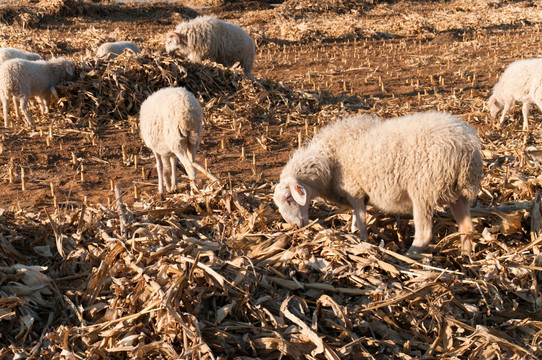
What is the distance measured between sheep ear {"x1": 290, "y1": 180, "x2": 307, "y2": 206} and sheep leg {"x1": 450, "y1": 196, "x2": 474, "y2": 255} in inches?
52.1

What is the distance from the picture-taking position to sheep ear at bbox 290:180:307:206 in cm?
526

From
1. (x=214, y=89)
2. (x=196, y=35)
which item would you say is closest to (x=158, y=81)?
(x=214, y=89)

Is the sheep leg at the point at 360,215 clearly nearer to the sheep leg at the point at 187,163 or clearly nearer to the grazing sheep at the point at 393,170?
the grazing sheep at the point at 393,170

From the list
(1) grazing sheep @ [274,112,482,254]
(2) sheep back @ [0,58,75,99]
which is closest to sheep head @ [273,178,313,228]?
(1) grazing sheep @ [274,112,482,254]

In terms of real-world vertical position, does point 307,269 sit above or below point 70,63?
below

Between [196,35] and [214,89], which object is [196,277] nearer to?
[214,89]

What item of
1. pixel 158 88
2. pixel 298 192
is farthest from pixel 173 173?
pixel 158 88

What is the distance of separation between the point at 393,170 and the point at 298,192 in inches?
34.0

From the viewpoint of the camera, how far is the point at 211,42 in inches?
550

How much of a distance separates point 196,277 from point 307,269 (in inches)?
36.0

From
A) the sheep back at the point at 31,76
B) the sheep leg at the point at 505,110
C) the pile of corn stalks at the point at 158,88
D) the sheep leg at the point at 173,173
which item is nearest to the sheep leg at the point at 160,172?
the sheep leg at the point at 173,173

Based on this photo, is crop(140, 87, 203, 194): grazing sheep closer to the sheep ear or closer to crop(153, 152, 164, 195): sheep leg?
crop(153, 152, 164, 195): sheep leg

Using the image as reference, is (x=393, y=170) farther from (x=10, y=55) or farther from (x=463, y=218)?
(x=10, y=55)

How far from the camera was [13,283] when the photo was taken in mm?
4906
